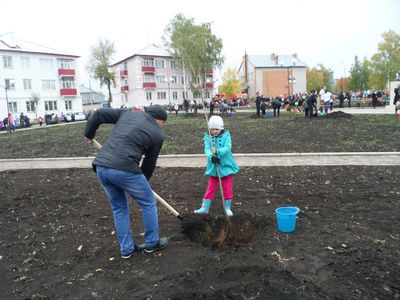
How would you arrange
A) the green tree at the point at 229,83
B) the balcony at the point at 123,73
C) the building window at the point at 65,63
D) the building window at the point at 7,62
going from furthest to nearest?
the green tree at the point at 229,83 < the balcony at the point at 123,73 < the building window at the point at 65,63 < the building window at the point at 7,62

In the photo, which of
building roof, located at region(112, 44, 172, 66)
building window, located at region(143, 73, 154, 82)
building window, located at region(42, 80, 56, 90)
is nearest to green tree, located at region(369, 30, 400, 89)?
building roof, located at region(112, 44, 172, 66)

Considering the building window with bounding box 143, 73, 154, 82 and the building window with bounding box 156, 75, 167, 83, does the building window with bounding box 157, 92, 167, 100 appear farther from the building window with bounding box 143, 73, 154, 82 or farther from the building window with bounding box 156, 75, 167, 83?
the building window with bounding box 143, 73, 154, 82

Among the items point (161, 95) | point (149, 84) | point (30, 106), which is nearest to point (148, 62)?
point (149, 84)

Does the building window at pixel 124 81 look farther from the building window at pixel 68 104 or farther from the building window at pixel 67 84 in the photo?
the building window at pixel 68 104

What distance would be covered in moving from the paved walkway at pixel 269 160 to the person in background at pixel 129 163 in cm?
468

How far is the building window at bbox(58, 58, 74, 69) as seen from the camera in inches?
2103

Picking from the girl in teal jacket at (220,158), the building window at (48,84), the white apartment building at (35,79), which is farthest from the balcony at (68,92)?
the girl in teal jacket at (220,158)

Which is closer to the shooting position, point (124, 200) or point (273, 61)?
point (124, 200)

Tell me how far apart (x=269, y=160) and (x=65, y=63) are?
52.7 m

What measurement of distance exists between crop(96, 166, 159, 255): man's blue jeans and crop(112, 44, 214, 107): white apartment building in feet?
193

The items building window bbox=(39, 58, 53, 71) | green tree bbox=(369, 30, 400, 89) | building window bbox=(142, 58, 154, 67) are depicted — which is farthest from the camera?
building window bbox=(142, 58, 154, 67)

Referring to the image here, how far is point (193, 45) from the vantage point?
51.2 m

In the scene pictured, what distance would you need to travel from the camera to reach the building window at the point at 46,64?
50.9m

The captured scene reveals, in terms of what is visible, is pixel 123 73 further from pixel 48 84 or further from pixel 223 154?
pixel 223 154
